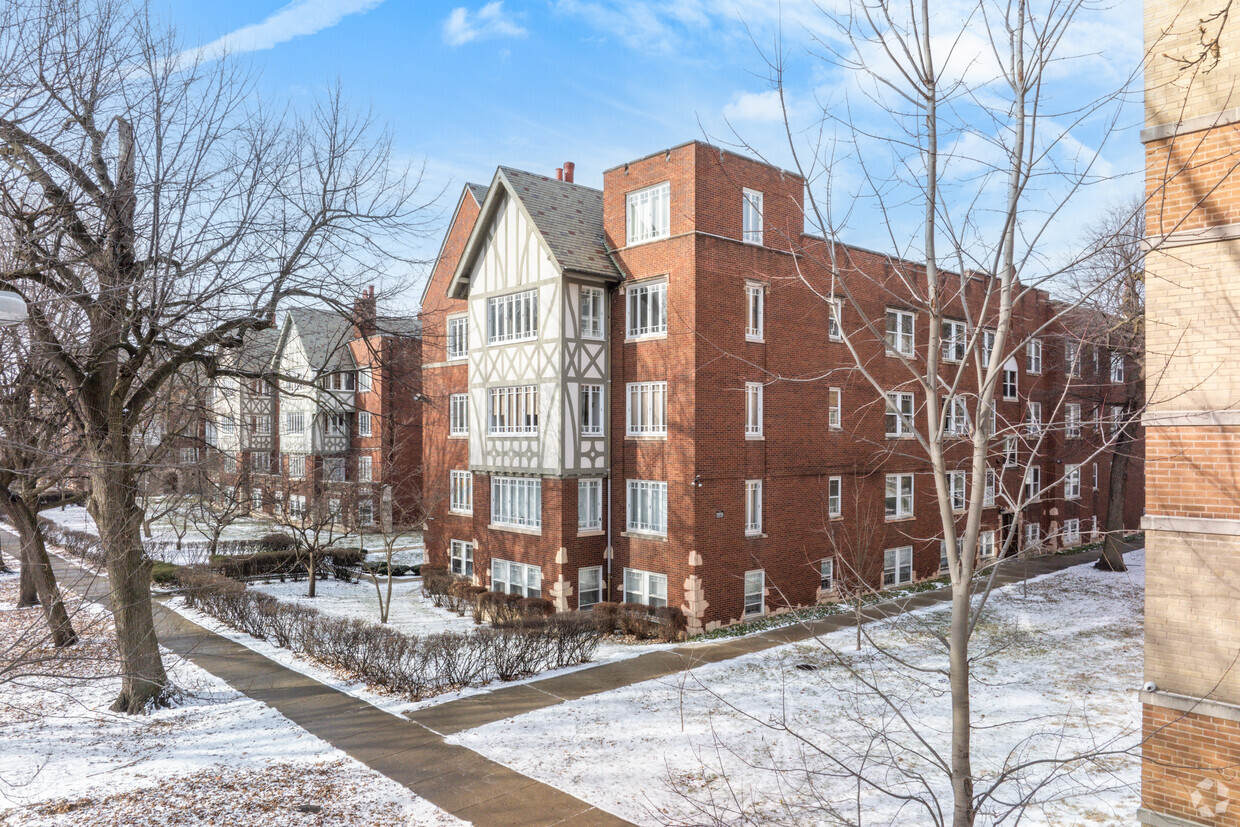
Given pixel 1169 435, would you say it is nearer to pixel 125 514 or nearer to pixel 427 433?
pixel 125 514

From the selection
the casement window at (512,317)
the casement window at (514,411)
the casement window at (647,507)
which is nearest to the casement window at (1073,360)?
the casement window at (647,507)

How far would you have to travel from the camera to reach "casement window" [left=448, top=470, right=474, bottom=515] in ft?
91.2

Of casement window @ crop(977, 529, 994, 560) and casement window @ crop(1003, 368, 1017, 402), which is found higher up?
casement window @ crop(1003, 368, 1017, 402)

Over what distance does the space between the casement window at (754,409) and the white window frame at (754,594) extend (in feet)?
13.3

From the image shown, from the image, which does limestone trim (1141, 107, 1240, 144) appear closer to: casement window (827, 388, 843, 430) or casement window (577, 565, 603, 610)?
casement window (827, 388, 843, 430)

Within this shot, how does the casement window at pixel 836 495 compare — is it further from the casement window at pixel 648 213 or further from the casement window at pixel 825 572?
the casement window at pixel 648 213

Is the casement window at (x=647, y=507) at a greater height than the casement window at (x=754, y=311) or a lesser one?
lesser

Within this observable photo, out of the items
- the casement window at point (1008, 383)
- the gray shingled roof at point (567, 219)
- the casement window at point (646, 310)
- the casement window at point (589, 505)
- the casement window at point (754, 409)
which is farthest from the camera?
the casement window at point (1008, 383)

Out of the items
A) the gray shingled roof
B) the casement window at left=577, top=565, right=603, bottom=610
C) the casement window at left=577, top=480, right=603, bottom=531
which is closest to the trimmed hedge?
the casement window at left=577, top=565, right=603, bottom=610

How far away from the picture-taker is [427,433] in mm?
30469

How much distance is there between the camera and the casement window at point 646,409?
71.5ft

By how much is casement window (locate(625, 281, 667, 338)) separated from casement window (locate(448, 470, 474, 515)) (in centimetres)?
893

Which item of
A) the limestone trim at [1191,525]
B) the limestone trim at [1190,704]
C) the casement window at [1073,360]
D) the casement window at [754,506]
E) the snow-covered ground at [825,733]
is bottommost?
the snow-covered ground at [825,733]

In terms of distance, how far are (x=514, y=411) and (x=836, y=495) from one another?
10.9 meters
